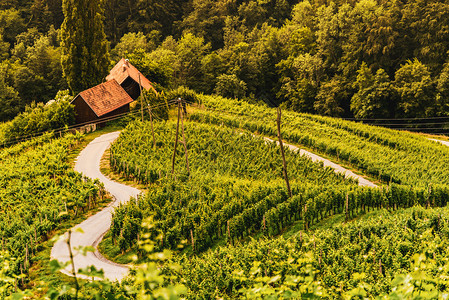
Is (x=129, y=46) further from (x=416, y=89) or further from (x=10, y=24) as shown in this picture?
(x=416, y=89)

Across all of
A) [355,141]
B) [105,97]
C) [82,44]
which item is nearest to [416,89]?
[355,141]

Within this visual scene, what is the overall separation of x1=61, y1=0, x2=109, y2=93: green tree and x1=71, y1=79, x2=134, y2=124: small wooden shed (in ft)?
10.8

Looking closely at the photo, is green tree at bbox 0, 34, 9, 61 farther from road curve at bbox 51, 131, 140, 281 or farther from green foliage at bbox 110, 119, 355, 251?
green foliage at bbox 110, 119, 355, 251

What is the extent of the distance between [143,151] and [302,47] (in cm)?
4208

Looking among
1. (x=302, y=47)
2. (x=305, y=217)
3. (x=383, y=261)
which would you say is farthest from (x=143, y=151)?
(x=302, y=47)

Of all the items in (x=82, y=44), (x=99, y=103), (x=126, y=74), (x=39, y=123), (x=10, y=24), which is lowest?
(x=39, y=123)

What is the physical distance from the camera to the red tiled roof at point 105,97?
4369cm

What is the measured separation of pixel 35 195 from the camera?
92.7ft

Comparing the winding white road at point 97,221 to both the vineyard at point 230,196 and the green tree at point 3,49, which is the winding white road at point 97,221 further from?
the green tree at point 3,49

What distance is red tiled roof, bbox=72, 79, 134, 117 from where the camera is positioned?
43.7m

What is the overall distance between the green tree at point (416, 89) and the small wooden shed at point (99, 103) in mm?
36374

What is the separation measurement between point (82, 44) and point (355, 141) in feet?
106

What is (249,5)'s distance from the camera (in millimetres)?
77625

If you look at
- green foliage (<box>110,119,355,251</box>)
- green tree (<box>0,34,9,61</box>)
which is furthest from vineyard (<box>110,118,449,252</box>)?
green tree (<box>0,34,9,61</box>)
